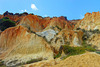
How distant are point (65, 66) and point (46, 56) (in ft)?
28.0

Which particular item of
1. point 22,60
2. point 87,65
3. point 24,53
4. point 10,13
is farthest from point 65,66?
point 10,13

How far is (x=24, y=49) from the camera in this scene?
17016 millimetres

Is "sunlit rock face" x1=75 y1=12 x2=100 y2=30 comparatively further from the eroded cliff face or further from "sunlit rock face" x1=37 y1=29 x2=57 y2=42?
"sunlit rock face" x1=37 y1=29 x2=57 y2=42

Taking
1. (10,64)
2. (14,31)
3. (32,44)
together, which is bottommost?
(10,64)

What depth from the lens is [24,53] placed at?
16.5m

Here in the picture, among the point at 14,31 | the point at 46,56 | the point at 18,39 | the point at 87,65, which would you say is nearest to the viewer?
the point at 87,65

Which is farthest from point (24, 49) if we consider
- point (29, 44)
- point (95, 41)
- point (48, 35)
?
point (95, 41)

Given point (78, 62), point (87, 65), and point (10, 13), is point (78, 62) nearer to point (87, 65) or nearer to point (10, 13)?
point (87, 65)

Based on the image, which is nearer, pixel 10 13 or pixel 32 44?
pixel 32 44

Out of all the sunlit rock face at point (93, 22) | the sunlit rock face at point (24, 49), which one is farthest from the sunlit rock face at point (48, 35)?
the sunlit rock face at point (93, 22)

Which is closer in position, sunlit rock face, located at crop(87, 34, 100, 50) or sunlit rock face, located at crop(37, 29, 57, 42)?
sunlit rock face, located at crop(87, 34, 100, 50)

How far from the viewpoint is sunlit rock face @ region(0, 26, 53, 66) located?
1534cm

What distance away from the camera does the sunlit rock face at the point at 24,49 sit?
A: 1534cm

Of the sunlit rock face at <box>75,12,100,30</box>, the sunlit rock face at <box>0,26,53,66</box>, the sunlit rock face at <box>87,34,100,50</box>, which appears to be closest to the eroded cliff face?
the sunlit rock face at <box>0,26,53,66</box>
